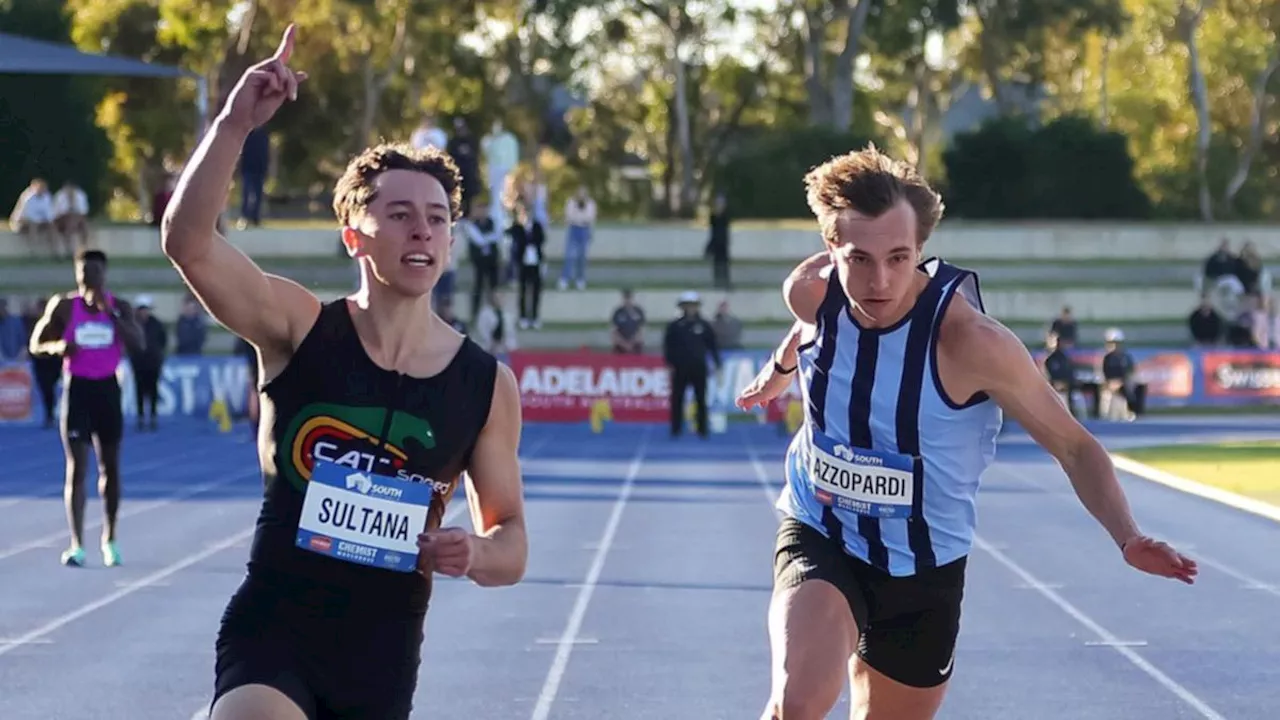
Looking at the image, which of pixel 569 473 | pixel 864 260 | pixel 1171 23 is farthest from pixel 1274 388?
pixel 1171 23

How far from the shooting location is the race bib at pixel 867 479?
19.5 feet

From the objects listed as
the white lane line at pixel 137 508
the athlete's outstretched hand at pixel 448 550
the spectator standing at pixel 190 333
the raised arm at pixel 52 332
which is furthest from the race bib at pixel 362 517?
the spectator standing at pixel 190 333

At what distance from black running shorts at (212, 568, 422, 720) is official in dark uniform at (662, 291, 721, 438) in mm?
23856

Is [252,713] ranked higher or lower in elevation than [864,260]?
lower

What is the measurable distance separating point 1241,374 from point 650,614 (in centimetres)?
2577

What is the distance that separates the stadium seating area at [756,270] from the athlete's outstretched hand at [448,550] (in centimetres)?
3289

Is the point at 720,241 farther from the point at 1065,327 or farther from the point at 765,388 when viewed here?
the point at 765,388

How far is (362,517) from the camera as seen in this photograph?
4.75 metres

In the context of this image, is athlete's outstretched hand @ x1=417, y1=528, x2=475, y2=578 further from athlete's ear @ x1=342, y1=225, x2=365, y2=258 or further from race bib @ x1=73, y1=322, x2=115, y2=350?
race bib @ x1=73, y1=322, x2=115, y2=350

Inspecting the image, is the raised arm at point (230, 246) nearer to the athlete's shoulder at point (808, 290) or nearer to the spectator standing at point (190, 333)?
the athlete's shoulder at point (808, 290)

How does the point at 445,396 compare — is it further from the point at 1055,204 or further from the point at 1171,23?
the point at 1171,23

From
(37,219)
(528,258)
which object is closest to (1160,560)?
(528,258)

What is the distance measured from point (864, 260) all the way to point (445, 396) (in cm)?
136

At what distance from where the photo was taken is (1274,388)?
36.3 meters
